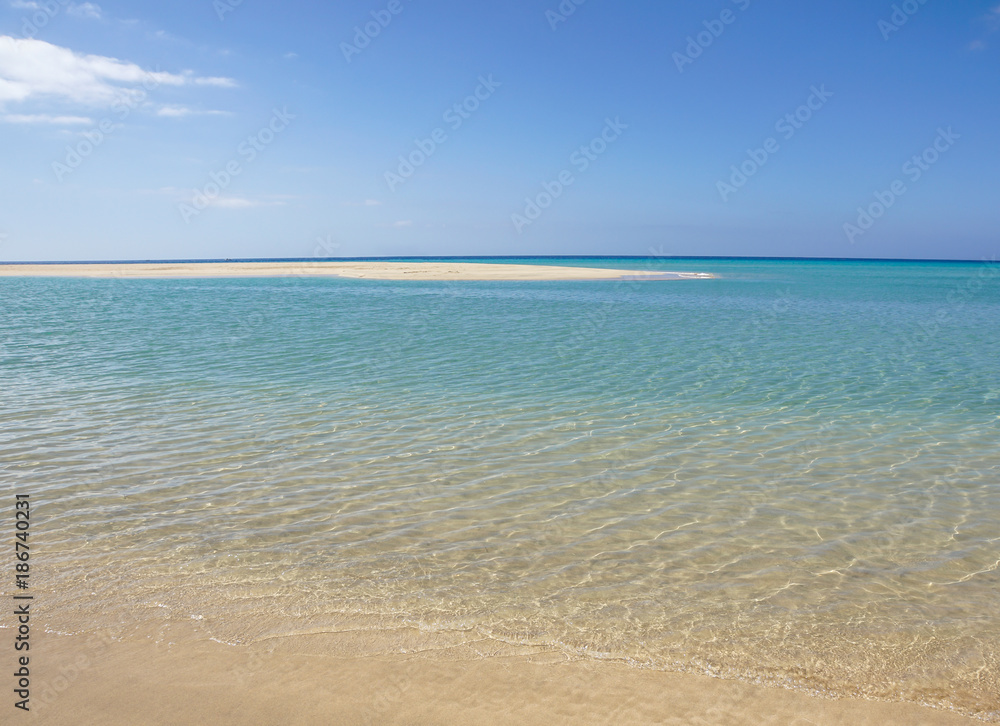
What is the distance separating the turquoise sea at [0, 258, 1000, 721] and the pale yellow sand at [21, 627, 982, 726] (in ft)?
0.73

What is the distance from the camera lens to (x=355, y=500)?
297 inches

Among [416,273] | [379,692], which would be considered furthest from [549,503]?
[416,273]

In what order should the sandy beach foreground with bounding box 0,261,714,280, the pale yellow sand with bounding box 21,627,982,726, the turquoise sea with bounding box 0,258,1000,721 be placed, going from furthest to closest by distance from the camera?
the sandy beach foreground with bounding box 0,261,714,280, the turquoise sea with bounding box 0,258,1000,721, the pale yellow sand with bounding box 21,627,982,726

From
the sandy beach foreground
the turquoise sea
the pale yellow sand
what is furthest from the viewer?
the sandy beach foreground

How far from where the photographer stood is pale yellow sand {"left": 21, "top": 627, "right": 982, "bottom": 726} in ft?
12.9

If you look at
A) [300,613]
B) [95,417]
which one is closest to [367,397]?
[95,417]

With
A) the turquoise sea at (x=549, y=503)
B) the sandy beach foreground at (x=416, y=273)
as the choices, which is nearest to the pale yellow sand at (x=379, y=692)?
the turquoise sea at (x=549, y=503)

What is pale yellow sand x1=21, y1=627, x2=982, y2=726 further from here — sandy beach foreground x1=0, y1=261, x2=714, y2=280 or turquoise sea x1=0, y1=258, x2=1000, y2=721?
sandy beach foreground x1=0, y1=261, x2=714, y2=280

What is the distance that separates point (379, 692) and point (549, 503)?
3.64m

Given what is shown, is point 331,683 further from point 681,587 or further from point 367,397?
point 367,397

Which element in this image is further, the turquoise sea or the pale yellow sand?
the turquoise sea

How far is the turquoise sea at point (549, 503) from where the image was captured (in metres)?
4.98

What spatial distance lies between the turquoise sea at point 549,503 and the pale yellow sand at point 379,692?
22 centimetres

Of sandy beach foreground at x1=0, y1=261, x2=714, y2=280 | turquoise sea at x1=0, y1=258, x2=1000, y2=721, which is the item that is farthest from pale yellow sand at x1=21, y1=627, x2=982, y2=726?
sandy beach foreground at x1=0, y1=261, x2=714, y2=280
